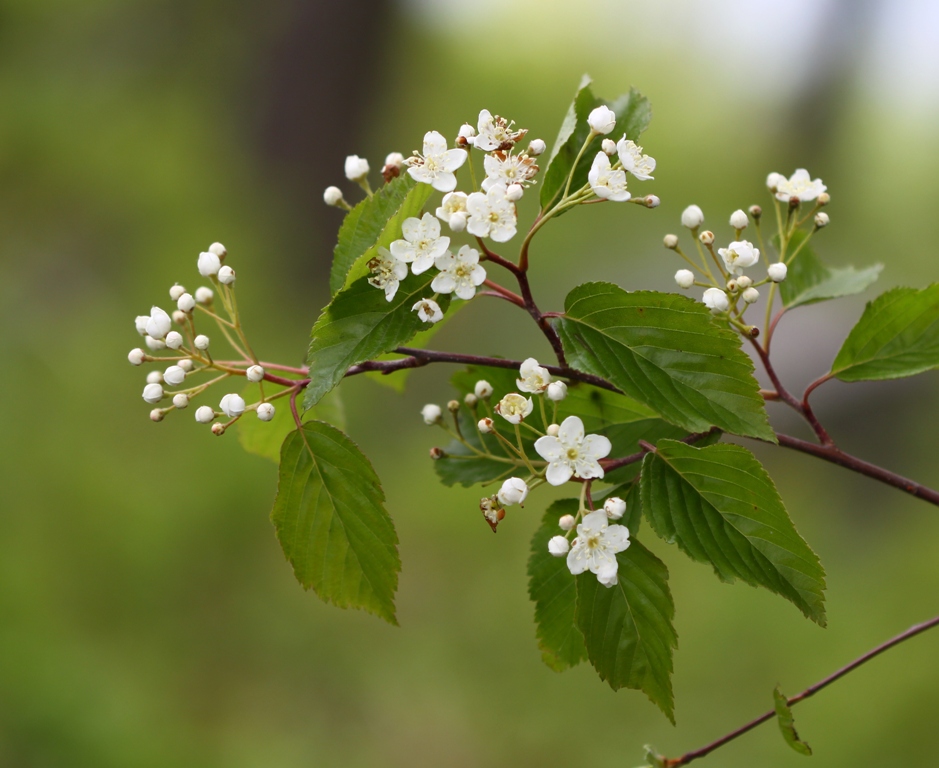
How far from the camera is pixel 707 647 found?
9.14ft

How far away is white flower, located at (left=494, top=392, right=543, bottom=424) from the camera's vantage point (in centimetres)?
69

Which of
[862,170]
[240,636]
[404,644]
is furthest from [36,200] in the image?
[862,170]

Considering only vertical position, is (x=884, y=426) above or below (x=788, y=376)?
below

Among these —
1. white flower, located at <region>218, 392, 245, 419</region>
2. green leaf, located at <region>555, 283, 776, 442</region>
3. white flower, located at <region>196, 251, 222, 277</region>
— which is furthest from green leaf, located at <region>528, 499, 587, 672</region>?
white flower, located at <region>196, 251, 222, 277</region>

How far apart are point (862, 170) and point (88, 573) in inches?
267

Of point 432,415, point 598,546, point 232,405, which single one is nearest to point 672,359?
point 598,546

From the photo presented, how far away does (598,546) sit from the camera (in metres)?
0.68

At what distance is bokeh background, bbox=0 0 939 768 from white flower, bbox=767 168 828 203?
2.08 meters

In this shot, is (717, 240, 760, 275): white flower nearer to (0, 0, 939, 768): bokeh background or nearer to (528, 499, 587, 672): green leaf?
(528, 499, 587, 672): green leaf

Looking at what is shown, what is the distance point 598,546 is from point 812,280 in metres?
0.54

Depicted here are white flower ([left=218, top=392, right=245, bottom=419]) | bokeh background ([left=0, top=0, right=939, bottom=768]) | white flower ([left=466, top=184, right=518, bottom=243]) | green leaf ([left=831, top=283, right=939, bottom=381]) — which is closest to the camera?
white flower ([left=466, top=184, right=518, bottom=243])

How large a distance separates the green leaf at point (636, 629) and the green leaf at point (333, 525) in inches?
7.8

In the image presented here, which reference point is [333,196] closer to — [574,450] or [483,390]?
[483,390]

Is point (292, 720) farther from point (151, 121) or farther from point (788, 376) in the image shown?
point (151, 121)
